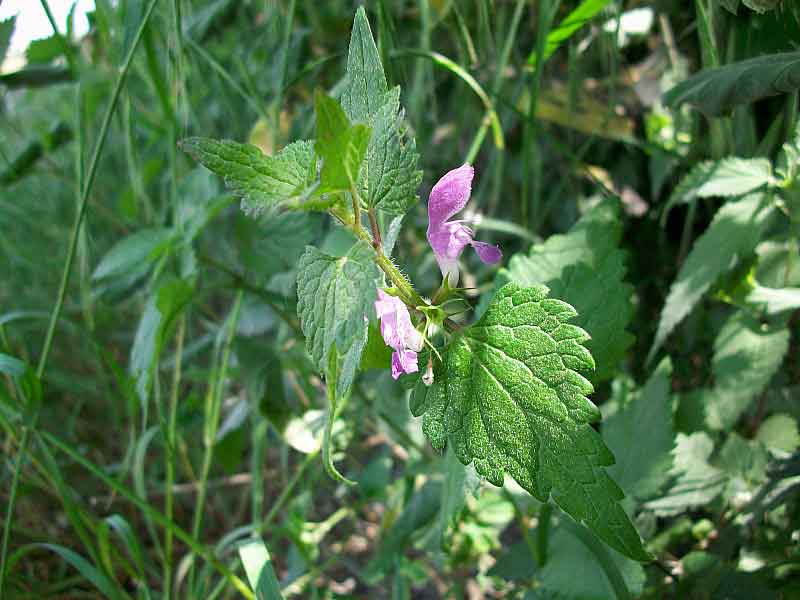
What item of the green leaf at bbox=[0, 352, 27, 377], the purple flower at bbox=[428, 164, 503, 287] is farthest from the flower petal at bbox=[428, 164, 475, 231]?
the green leaf at bbox=[0, 352, 27, 377]

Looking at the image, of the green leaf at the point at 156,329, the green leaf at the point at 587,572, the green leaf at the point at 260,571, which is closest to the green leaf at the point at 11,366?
the green leaf at the point at 156,329

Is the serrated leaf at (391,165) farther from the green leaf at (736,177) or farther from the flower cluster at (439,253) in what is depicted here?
the green leaf at (736,177)

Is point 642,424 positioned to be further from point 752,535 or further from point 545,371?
point 545,371

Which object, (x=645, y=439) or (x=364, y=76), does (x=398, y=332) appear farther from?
(x=645, y=439)

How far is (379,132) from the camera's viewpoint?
0.40m

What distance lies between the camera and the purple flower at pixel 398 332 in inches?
15.3

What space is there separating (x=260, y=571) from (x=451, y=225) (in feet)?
1.18

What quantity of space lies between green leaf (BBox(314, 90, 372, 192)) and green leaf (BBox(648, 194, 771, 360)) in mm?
410

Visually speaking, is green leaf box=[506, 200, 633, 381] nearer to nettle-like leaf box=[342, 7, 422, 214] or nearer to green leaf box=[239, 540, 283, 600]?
nettle-like leaf box=[342, 7, 422, 214]

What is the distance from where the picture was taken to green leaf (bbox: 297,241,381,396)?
0.35 meters

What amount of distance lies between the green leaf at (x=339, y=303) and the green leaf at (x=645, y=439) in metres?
0.34

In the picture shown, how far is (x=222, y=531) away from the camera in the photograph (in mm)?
1250

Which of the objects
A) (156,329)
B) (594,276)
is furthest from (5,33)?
(594,276)

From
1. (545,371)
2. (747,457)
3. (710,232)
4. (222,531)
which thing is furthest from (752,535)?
(222,531)
